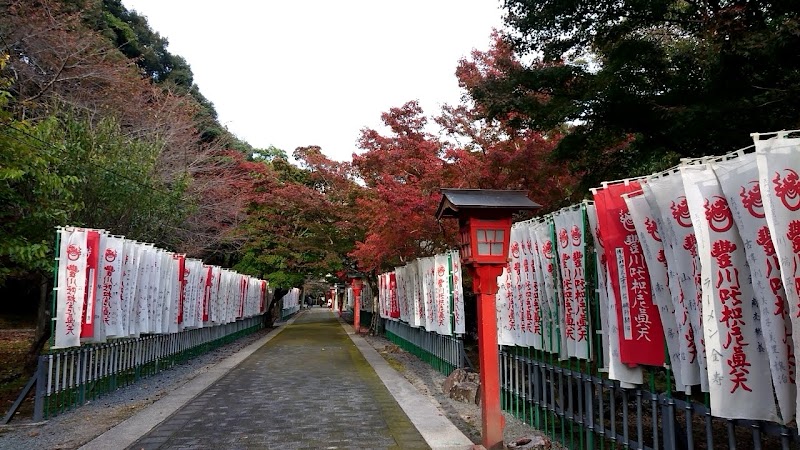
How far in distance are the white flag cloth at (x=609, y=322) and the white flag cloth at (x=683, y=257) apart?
2.78 ft

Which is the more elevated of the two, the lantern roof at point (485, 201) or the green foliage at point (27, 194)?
the green foliage at point (27, 194)

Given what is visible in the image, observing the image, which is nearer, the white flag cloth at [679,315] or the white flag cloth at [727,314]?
the white flag cloth at [727,314]

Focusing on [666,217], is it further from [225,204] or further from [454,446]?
[225,204]

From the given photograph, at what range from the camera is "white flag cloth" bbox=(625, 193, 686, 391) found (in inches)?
167

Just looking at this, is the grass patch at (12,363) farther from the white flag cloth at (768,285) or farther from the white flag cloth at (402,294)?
the white flag cloth at (768,285)

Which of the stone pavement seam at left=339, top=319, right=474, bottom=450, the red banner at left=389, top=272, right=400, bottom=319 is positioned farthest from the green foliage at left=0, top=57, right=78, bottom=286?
the red banner at left=389, top=272, right=400, bottom=319

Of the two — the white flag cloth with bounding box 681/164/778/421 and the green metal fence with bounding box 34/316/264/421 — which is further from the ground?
the white flag cloth with bounding box 681/164/778/421

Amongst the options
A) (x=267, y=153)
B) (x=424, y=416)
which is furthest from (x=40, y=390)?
(x=267, y=153)

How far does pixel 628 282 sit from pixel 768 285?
1475 millimetres

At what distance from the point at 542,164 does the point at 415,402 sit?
5499 mm

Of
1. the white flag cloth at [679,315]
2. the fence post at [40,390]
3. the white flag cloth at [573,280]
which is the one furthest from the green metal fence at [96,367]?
the white flag cloth at [679,315]

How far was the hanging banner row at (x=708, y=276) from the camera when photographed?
3205mm

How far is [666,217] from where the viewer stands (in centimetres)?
416

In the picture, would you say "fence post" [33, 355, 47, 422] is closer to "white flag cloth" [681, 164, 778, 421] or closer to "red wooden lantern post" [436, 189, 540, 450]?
"red wooden lantern post" [436, 189, 540, 450]
